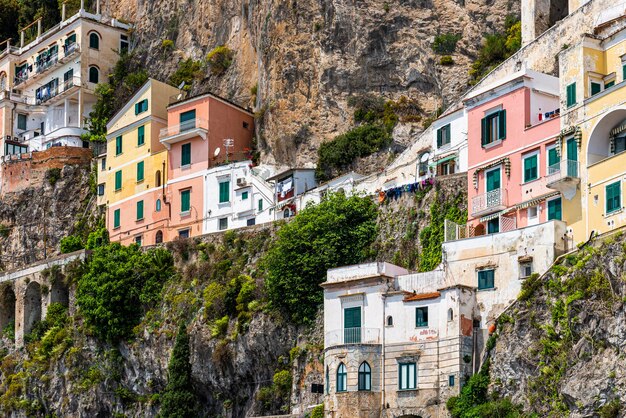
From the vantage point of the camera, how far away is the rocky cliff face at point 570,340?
49.8m

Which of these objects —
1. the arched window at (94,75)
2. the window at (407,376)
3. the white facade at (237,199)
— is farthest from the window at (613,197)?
the arched window at (94,75)

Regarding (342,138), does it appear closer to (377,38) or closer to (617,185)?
(377,38)

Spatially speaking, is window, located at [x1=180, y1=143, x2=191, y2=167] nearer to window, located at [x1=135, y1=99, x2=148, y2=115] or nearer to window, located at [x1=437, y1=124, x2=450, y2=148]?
window, located at [x1=135, y1=99, x2=148, y2=115]

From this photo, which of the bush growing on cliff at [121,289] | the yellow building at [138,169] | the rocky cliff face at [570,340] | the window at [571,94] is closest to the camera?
the rocky cliff face at [570,340]

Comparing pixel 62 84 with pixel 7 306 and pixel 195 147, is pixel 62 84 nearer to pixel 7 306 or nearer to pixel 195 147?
pixel 7 306

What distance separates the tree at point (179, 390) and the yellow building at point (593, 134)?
20404 millimetres

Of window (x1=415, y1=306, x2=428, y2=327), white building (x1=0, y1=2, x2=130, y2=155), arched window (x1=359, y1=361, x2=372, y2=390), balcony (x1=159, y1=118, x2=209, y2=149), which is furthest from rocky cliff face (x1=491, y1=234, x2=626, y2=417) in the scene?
white building (x1=0, y1=2, x2=130, y2=155)

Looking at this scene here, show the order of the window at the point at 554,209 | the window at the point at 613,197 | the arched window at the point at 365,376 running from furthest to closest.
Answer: the arched window at the point at 365,376, the window at the point at 554,209, the window at the point at 613,197

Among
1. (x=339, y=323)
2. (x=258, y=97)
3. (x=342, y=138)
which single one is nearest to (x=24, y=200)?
(x=258, y=97)

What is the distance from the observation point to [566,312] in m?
52.1

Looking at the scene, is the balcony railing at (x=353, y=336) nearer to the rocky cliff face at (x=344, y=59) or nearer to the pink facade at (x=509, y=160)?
the pink facade at (x=509, y=160)

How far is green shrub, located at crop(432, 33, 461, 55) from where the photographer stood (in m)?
75.3

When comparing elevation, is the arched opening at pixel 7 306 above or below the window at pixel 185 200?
below

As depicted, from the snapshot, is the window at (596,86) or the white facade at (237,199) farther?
the white facade at (237,199)
